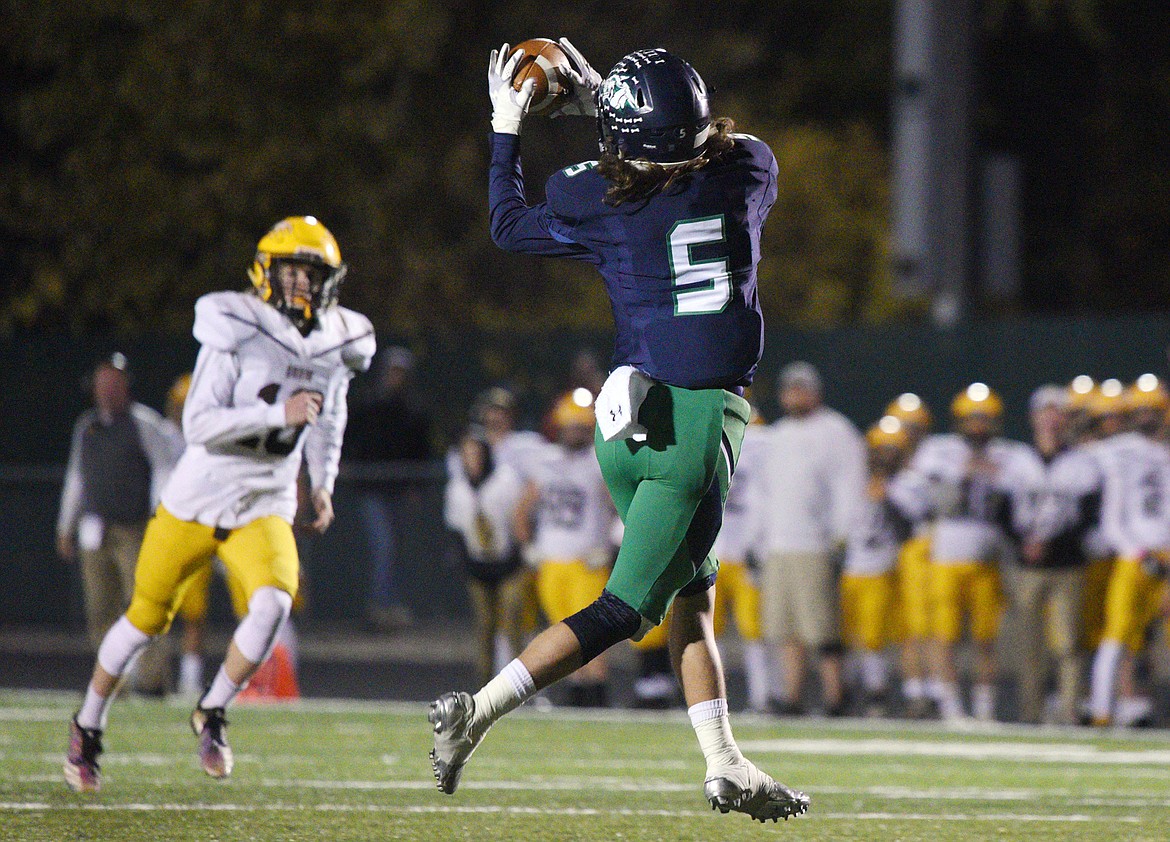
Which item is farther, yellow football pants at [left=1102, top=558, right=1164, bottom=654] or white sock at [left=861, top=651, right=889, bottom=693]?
white sock at [left=861, top=651, right=889, bottom=693]

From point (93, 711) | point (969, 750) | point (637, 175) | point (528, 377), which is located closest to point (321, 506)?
point (93, 711)

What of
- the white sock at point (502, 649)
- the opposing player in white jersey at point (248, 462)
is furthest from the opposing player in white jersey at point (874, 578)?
the opposing player in white jersey at point (248, 462)

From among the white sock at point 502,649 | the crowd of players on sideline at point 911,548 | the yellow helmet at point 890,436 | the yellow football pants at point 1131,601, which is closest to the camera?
the yellow football pants at point 1131,601

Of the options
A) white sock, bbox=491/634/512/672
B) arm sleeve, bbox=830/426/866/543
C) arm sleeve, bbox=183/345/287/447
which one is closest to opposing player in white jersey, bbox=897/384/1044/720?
arm sleeve, bbox=830/426/866/543

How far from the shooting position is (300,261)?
7.88 metres

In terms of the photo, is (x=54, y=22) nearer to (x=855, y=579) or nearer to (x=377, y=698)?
(x=377, y=698)

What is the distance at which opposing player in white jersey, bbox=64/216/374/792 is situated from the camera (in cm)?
752

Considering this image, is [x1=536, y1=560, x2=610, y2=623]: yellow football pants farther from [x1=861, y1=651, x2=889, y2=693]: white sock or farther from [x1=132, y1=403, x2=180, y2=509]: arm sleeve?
[x1=132, y1=403, x2=180, y2=509]: arm sleeve

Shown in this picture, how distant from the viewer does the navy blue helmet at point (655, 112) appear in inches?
222

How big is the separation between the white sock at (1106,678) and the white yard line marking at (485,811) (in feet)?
16.8

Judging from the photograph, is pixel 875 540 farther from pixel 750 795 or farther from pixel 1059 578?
pixel 750 795

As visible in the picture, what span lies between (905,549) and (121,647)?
6591 millimetres

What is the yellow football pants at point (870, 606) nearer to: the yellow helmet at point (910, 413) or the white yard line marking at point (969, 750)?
the yellow helmet at point (910, 413)

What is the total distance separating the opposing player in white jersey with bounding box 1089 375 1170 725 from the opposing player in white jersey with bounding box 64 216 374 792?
575 centimetres
